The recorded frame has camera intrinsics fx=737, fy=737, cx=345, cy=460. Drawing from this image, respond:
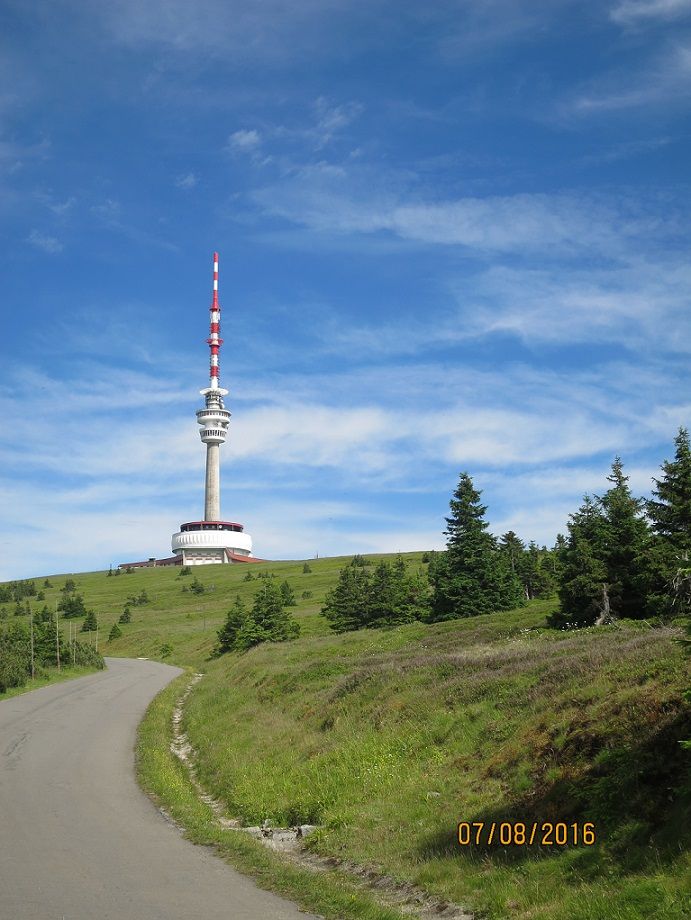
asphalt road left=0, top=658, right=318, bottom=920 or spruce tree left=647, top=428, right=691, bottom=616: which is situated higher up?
spruce tree left=647, top=428, right=691, bottom=616

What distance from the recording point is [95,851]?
13359mm

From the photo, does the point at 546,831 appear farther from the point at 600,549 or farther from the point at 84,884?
the point at 600,549

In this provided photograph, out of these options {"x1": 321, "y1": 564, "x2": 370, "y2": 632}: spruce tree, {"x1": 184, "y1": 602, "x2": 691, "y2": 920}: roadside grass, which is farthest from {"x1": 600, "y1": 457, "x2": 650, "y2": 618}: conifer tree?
{"x1": 321, "y1": 564, "x2": 370, "y2": 632}: spruce tree

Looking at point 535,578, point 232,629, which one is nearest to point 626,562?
point 232,629

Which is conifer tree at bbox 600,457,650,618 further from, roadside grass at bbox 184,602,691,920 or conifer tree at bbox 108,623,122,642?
conifer tree at bbox 108,623,122,642

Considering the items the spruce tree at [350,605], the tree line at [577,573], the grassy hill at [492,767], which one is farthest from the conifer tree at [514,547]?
the grassy hill at [492,767]

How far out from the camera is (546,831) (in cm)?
1146

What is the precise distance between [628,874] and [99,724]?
88.1 feet

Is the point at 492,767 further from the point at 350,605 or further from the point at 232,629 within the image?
the point at 232,629

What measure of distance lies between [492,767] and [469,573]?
46409 millimetres

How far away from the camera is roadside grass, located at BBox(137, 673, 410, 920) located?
34.3 ft

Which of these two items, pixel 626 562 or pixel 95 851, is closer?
pixel 95 851

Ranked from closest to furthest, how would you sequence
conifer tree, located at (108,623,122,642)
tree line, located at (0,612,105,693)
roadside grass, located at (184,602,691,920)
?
roadside grass, located at (184,602,691,920) → tree line, located at (0,612,105,693) → conifer tree, located at (108,623,122,642)

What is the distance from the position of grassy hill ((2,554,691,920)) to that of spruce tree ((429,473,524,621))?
1054 inches
